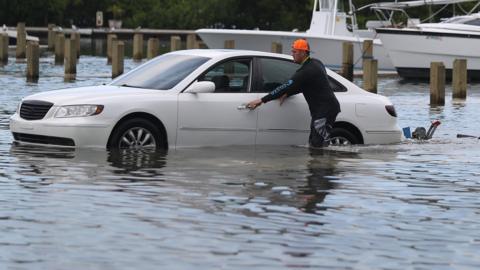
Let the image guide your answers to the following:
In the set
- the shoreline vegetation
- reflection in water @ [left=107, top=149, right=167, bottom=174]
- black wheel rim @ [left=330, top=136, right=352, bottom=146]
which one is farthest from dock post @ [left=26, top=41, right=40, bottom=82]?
the shoreline vegetation

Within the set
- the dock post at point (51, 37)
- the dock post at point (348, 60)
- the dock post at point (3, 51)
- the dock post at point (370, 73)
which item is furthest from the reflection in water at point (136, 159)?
the dock post at point (51, 37)

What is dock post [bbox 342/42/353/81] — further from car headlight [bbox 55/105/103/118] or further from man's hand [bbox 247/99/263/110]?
car headlight [bbox 55/105/103/118]

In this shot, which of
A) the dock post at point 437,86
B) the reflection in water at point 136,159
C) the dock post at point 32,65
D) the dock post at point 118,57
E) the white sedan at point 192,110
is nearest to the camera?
the reflection in water at point 136,159

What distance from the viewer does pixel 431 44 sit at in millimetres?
45812

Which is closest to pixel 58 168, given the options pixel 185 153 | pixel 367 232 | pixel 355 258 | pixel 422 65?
pixel 185 153

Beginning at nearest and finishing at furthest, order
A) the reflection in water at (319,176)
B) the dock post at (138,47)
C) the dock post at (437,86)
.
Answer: the reflection in water at (319,176), the dock post at (437,86), the dock post at (138,47)

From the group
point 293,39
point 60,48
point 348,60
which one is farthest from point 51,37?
point 348,60

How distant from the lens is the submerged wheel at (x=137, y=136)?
15.6 m

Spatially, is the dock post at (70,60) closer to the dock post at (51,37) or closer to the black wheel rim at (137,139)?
the dock post at (51,37)

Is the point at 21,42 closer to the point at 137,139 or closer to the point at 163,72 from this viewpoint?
the point at 163,72

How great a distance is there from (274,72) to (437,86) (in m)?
14.8

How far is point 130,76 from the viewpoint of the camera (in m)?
16.6

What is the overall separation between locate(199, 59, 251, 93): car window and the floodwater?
724 millimetres

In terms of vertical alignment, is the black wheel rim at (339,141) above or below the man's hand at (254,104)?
below
